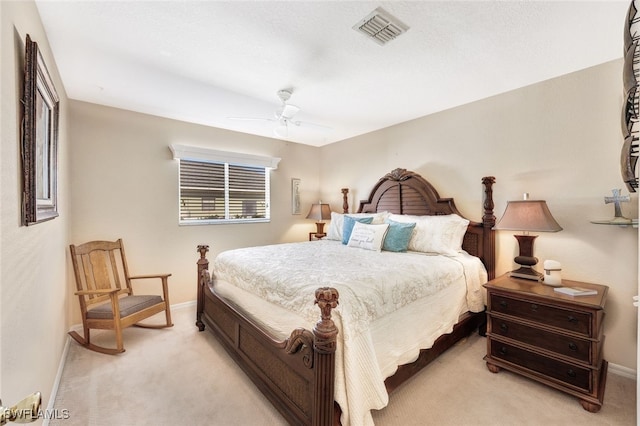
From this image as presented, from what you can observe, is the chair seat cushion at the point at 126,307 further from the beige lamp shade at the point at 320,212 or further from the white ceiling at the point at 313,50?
the beige lamp shade at the point at 320,212

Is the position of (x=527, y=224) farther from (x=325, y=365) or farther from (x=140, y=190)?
(x=140, y=190)

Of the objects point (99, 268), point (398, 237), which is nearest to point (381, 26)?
point (398, 237)

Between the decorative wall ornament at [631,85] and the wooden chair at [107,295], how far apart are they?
3685 mm

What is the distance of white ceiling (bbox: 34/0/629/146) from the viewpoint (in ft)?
5.67

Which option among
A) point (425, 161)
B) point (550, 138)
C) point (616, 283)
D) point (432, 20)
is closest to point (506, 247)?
point (616, 283)

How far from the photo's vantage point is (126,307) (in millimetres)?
2654

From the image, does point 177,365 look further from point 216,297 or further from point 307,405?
point 307,405

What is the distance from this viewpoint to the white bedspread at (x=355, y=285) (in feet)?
4.95

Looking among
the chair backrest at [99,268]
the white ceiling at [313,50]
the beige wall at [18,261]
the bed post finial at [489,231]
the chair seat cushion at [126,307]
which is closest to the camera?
the beige wall at [18,261]

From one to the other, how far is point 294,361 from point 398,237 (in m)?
1.85

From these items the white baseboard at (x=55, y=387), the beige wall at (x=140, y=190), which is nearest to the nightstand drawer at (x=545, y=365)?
the white baseboard at (x=55, y=387)

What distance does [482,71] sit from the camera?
2.47m

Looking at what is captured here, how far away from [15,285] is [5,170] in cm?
53

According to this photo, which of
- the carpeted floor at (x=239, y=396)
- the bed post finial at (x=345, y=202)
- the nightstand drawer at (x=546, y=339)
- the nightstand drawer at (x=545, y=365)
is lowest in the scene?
the carpeted floor at (x=239, y=396)
